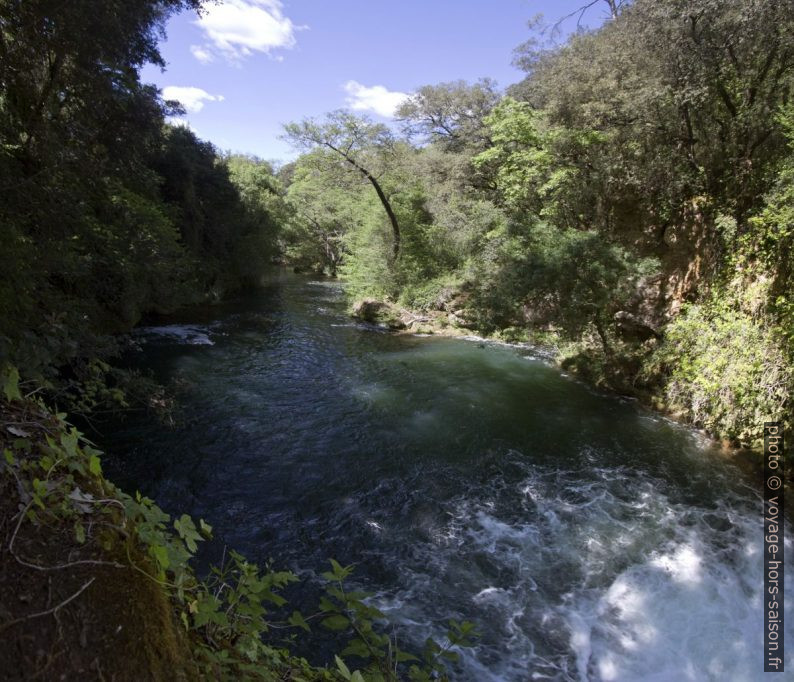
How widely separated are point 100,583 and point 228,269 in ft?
88.3

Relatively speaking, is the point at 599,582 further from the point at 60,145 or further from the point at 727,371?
the point at 60,145

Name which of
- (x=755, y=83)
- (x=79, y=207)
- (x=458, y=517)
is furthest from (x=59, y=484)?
(x=755, y=83)

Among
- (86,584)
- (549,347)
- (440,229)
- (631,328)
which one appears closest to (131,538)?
(86,584)

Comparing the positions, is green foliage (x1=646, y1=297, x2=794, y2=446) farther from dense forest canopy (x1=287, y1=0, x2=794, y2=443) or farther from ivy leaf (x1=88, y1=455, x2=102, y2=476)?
ivy leaf (x1=88, y1=455, x2=102, y2=476)

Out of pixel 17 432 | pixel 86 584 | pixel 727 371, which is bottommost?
pixel 727 371

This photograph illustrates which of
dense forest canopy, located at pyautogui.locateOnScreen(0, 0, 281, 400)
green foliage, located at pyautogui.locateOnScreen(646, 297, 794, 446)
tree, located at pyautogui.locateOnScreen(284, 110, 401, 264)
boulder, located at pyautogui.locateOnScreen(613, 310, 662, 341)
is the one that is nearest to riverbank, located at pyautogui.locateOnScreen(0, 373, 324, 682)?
dense forest canopy, located at pyautogui.locateOnScreen(0, 0, 281, 400)

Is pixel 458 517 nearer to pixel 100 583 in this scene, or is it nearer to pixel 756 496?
pixel 756 496

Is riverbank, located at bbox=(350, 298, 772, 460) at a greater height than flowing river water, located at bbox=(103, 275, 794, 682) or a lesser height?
greater

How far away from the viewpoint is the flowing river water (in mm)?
5141

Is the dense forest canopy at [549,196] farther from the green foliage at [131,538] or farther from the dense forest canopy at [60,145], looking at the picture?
the green foliage at [131,538]

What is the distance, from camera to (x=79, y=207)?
18.2 ft

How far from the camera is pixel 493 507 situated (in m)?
7.34

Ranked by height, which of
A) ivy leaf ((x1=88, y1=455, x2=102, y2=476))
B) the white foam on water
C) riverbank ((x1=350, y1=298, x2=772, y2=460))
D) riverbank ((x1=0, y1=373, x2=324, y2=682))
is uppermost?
ivy leaf ((x1=88, y1=455, x2=102, y2=476))

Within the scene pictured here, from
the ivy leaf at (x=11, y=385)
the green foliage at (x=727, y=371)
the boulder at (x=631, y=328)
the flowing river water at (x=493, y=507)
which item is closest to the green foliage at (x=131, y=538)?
the ivy leaf at (x=11, y=385)
